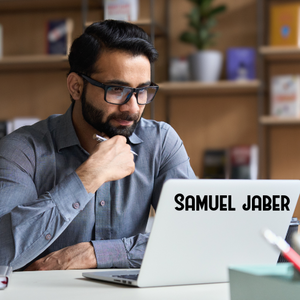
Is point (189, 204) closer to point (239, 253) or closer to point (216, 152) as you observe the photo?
point (239, 253)

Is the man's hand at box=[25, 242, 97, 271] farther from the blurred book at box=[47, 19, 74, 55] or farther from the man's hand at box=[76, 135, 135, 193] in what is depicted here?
the blurred book at box=[47, 19, 74, 55]

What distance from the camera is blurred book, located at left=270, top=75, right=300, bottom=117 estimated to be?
290 cm

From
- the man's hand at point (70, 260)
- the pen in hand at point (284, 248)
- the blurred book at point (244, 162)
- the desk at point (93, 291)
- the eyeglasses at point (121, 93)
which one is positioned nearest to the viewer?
the pen in hand at point (284, 248)

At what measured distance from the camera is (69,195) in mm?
1197

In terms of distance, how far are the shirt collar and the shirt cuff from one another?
1.23 ft

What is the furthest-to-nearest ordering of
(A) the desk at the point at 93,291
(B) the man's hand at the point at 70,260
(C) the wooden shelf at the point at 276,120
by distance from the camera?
(C) the wooden shelf at the point at 276,120 → (B) the man's hand at the point at 70,260 → (A) the desk at the point at 93,291

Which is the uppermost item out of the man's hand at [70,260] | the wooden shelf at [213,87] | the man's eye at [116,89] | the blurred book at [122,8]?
the blurred book at [122,8]

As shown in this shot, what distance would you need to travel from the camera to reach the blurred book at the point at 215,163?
9.95 ft

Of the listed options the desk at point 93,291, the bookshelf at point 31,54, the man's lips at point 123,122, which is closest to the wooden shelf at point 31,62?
the bookshelf at point 31,54

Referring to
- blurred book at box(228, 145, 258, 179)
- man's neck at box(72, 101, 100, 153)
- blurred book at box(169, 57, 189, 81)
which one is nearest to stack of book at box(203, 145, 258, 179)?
blurred book at box(228, 145, 258, 179)

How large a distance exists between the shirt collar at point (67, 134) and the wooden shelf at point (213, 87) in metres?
1.41

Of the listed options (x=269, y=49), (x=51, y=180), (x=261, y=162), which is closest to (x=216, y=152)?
(x=261, y=162)

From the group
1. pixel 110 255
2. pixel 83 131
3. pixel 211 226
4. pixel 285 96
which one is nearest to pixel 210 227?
pixel 211 226

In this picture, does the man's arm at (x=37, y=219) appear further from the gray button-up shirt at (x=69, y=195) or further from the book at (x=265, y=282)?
the book at (x=265, y=282)
